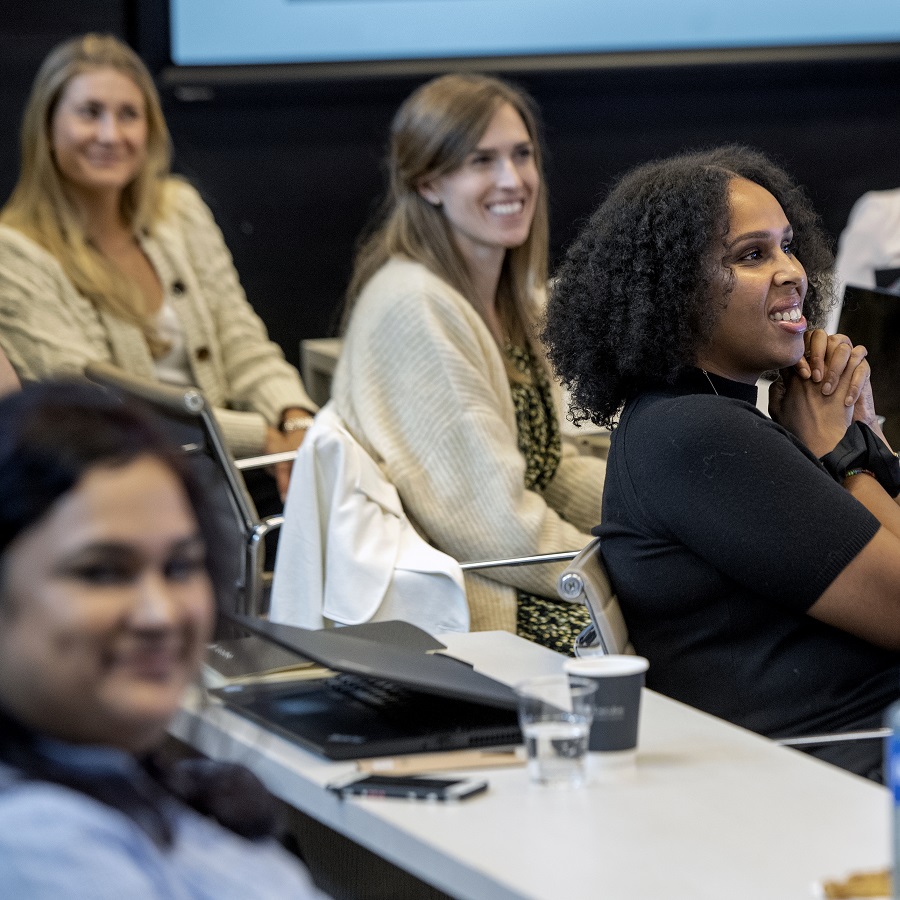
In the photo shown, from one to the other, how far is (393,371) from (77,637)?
6.24 ft

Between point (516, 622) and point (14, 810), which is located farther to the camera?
point (516, 622)

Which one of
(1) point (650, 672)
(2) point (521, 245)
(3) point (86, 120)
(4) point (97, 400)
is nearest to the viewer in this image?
(4) point (97, 400)

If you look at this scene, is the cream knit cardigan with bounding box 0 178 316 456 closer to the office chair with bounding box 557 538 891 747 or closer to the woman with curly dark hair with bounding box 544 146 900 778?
the woman with curly dark hair with bounding box 544 146 900 778

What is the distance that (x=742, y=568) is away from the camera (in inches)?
70.3

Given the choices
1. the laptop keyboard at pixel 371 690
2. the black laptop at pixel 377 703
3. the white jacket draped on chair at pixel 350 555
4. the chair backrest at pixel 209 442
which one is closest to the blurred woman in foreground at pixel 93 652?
the black laptop at pixel 377 703

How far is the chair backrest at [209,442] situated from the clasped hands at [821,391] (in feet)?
3.34

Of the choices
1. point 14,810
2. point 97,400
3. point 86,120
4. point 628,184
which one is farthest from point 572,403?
point 86,120

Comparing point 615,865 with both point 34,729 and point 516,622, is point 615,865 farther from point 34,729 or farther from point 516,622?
point 516,622

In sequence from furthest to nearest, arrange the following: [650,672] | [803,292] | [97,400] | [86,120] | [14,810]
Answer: [86,120]
[803,292]
[650,672]
[97,400]
[14,810]

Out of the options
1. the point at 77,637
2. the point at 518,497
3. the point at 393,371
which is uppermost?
the point at 77,637

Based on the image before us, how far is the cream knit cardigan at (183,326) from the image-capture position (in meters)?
3.66

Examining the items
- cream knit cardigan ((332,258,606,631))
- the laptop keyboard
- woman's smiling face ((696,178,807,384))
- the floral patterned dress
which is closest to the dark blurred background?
the floral patterned dress

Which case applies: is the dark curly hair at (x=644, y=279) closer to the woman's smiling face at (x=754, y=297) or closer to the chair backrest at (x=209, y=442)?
the woman's smiling face at (x=754, y=297)

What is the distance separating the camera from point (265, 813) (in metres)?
1.11
